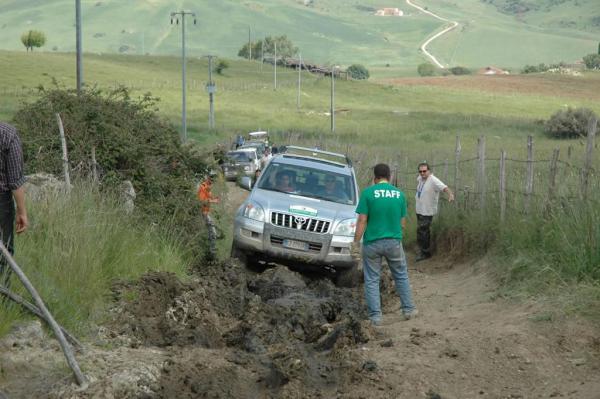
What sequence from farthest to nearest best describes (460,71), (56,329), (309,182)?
(460,71), (309,182), (56,329)

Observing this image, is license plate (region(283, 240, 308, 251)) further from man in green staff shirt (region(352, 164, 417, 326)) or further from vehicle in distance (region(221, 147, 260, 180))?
vehicle in distance (region(221, 147, 260, 180))

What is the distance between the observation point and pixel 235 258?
15.0 meters

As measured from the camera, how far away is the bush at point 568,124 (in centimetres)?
7044

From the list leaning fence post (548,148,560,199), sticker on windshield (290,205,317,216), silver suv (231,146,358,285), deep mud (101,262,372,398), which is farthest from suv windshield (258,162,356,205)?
leaning fence post (548,148,560,199)

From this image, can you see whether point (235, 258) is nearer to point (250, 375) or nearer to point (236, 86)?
point (250, 375)

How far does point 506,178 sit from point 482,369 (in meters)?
9.24

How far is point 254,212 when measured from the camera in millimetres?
14883

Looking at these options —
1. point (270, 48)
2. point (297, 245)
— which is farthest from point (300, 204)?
point (270, 48)

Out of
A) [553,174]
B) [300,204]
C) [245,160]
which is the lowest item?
[245,160]

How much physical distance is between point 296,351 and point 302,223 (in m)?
6.11

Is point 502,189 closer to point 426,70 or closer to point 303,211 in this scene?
point 303,211

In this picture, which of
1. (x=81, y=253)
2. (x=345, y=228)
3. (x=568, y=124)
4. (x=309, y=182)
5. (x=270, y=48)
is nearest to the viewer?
(x=81, y=253)

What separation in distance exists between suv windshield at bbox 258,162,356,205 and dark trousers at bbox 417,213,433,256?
2540 mm

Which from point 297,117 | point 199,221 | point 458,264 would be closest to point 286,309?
point 199,221
